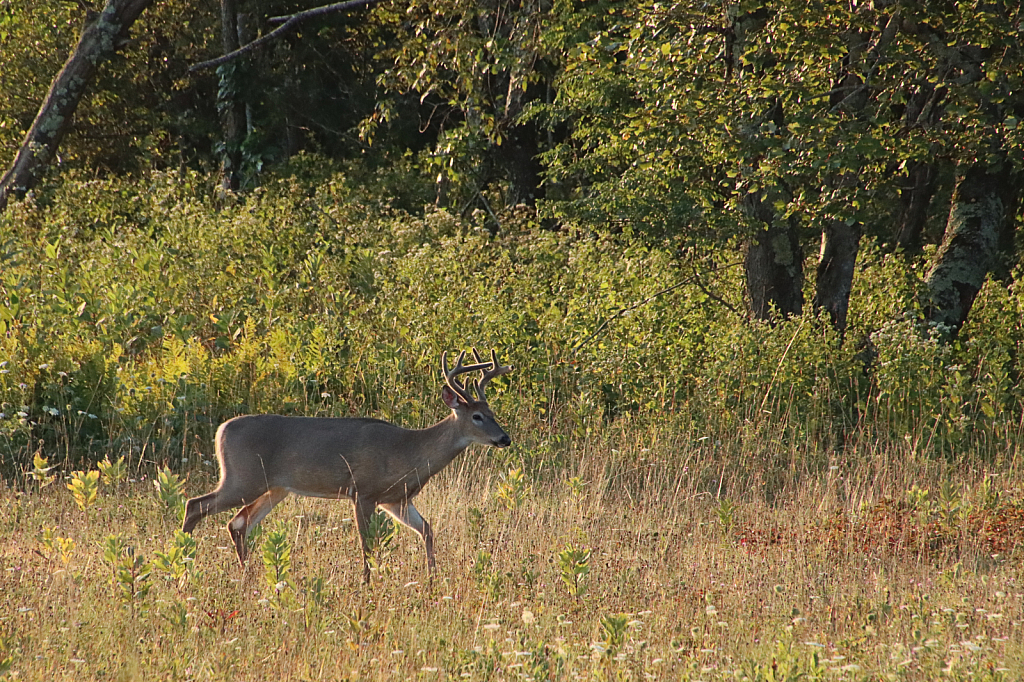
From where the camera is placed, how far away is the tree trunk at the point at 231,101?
20.2 m

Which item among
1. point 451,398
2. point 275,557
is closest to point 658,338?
point 451,398

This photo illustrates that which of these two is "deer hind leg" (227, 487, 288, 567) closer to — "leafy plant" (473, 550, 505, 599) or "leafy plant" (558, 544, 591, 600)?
"leafy plant" (473, 550, 505, 599)

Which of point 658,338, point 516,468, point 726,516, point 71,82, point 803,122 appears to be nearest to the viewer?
point 726,516

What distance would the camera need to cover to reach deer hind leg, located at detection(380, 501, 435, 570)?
6375 millimetres

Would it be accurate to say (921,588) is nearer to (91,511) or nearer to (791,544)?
(791,544)

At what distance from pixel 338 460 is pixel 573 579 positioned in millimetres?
2132

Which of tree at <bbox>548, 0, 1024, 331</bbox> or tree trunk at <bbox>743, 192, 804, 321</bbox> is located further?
tree trunk at <bbox>743, 192, 804, 321</bbox>

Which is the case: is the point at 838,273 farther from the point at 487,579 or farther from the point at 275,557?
the point at 275,557

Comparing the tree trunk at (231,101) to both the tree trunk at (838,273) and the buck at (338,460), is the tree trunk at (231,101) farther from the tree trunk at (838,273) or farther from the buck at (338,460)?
the buck at (338,460)

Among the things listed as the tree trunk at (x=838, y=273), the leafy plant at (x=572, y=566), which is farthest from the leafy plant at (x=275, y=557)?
the tree trunk at (x=838, y=273)

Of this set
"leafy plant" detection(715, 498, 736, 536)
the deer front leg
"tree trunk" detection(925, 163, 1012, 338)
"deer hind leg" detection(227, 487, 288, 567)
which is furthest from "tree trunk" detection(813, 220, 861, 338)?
"deer hind leg" detection(227, 487, 288, 567)

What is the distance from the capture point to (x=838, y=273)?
36.1 ft

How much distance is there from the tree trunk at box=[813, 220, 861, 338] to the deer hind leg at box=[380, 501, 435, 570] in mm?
5673

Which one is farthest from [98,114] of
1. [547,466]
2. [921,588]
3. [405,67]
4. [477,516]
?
[921,588]
